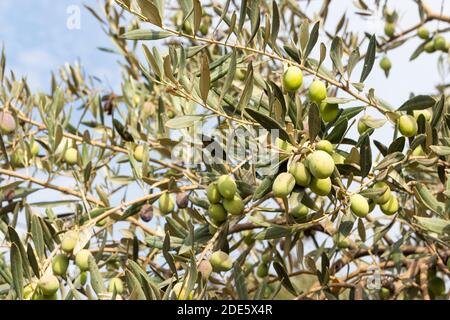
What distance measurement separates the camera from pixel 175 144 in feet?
6.44

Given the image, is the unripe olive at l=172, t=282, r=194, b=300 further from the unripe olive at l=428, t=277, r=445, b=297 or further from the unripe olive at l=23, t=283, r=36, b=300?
the unripe olive at l=428, t=277, r=445, b=297

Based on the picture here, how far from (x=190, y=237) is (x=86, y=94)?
164 centimetres

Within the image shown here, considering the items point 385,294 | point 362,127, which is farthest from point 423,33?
point 362,127

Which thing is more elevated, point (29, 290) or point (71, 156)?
point (71, 156)

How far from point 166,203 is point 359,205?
0.64 meters

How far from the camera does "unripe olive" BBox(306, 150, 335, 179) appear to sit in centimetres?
120

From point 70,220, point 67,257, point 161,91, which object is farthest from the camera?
point 161,91

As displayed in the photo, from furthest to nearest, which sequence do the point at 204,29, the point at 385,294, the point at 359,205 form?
the point at 204,29
the point at 385,294
the point at 359,205

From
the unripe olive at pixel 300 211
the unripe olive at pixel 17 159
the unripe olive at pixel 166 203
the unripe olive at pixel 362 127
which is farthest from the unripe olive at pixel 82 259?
the unripe olive at pixel 362 127

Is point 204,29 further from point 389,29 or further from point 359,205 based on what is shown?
point 359,205

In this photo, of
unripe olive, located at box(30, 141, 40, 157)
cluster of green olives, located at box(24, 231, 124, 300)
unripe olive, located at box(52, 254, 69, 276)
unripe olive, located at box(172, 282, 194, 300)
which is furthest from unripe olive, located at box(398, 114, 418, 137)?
unripe olive, located at box(30, 141, 40, 157)

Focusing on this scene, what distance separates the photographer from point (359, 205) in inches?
51.2

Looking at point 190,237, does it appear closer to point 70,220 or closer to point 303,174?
point 303,174
